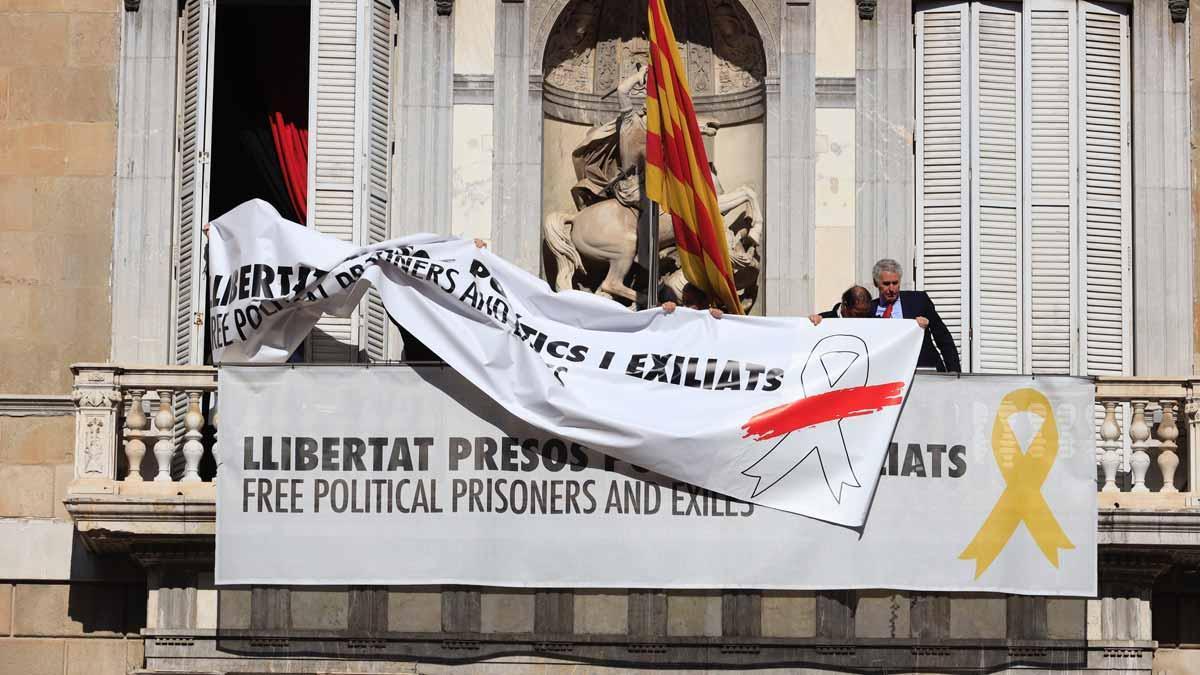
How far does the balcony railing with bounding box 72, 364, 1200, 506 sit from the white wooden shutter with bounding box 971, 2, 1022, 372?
127 cm

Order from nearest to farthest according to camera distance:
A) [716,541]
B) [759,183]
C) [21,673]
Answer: [716,541] → [21,673] → [759,183]

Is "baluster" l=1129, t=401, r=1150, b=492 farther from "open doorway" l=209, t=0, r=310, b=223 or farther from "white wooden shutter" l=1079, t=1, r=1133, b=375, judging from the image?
"open doorway" l=209, t=0, r=310, b=223

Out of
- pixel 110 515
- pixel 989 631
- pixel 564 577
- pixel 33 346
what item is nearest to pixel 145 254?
pixel 33 346

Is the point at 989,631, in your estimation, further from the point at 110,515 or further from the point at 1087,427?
the point at 110,515

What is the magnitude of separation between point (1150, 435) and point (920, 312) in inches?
68.9

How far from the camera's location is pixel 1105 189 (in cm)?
2077

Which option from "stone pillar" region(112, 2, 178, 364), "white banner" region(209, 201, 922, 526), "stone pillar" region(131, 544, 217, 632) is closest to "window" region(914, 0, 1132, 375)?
"white banner" region(209, 201, 922, 526)

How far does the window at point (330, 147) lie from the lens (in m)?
20.3

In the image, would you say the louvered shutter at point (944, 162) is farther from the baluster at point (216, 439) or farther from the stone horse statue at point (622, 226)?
the baluster at point (216, 439)

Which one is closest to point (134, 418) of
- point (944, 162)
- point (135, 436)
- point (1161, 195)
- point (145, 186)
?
point (135, 436)

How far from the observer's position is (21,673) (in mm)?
19953

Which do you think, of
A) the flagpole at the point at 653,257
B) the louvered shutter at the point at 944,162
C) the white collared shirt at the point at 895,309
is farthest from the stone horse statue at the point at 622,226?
the white collared shirt at the point at 895,309

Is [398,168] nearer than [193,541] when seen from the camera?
No

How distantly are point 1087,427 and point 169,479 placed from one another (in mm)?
6012
